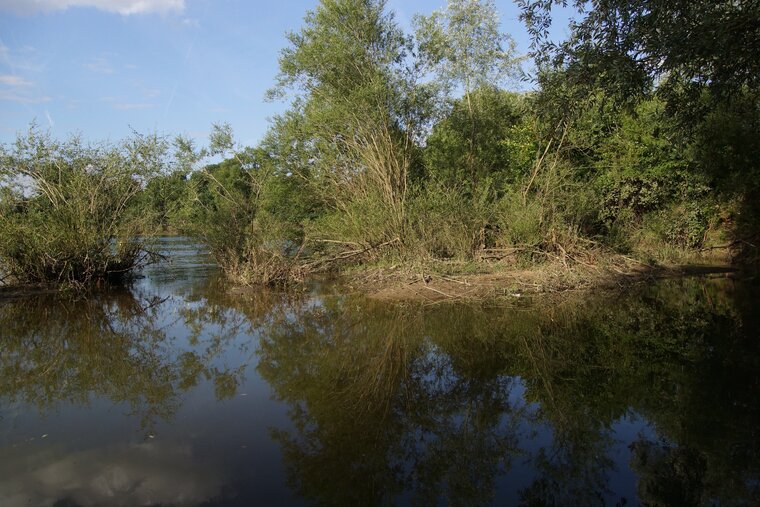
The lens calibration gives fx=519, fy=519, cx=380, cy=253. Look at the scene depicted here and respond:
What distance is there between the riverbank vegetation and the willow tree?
0.07 meters

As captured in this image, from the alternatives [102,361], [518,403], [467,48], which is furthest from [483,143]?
[102,361]

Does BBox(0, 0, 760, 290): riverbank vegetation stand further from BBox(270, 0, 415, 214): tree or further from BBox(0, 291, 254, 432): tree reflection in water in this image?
BBox(0, 291, 254, 432): tree reflection in water

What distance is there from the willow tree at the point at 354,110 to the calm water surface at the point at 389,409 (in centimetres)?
646

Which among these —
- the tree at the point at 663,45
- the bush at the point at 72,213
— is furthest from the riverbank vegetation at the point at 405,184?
the tree at the point at 663,45

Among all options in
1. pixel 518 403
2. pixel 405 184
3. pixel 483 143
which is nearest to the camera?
pixel 518 403

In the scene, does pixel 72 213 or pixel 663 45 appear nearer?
pixel 663 45

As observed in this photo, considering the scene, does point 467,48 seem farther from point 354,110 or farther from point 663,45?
point 663,45

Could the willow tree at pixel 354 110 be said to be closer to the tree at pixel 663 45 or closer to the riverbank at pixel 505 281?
the riverbank at pixel 505 281

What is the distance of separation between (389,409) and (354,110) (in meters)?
12.2

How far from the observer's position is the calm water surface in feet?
14.5

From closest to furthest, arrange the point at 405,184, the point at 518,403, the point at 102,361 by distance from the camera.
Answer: the point at 518,403 → the point at 102,361 → the point at 405,184

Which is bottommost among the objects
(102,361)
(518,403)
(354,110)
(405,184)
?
(518,403)

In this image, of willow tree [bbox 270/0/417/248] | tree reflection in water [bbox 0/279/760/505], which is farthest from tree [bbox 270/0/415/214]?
tree reflection in water [bbox 0/279/760/505]

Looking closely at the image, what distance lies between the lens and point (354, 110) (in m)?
16.4
